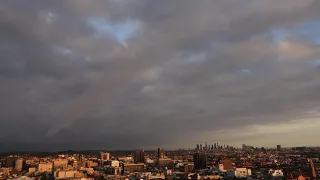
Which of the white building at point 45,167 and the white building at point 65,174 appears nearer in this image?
the white building at point 65,174

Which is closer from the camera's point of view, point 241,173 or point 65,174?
point 241,173

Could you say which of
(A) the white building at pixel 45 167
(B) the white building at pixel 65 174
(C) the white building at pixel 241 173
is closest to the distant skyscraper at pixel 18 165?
(A) the white building at pixel 45 167

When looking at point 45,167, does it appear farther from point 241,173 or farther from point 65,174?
point 241,173

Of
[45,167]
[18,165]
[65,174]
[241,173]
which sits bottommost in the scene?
[241,173]

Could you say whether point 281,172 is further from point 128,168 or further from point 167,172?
point 128,168

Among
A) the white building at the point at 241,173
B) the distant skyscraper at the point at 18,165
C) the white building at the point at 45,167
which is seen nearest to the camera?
the white building at the point at 241,173

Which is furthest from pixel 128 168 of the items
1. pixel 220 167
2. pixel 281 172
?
pixel 281 172

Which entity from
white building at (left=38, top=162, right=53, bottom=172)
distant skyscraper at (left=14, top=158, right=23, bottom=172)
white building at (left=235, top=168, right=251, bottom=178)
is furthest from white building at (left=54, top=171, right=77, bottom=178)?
white building at (left=235, top=168, right=251, bottom=178)

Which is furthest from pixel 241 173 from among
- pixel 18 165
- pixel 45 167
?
pixel 18 165

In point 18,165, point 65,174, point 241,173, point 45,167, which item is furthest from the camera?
point 18,165

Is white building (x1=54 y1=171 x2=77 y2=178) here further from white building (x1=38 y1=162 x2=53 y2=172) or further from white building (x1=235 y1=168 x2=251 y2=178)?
white building (x1=235 y1=168 x2=251 y2=178)

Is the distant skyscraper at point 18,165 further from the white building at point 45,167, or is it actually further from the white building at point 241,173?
the white building at point 241,173
